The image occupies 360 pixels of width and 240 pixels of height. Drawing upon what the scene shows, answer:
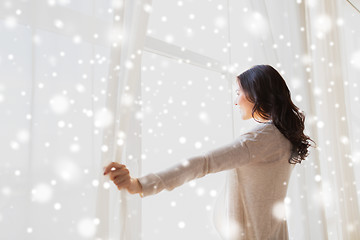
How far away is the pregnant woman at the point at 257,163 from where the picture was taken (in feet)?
2.75

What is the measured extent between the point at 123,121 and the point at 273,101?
1.56ft

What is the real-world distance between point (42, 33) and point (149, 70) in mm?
518

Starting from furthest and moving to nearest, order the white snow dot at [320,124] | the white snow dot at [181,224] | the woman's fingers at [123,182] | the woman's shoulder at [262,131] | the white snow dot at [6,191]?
the white snow dot at [320,124] → the white snow dot at [181,224] → the woman's shoulder at [262,131] → the woman's fingers at [123,182] → the white snow dot at [6,191]

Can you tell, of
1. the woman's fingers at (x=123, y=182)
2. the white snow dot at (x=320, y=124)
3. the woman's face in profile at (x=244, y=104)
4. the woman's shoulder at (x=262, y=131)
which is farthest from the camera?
the white snow dot at (x=320, y=124)

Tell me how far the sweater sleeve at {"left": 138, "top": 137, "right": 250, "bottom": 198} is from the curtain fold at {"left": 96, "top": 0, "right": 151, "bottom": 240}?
0.10m

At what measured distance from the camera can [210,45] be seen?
1420 mm

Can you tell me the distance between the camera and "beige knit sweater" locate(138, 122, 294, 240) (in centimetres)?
92

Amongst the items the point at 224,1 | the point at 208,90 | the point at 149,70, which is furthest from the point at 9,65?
the point at 224,1

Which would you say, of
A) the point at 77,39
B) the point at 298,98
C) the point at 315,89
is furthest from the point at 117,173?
the point at 315,89

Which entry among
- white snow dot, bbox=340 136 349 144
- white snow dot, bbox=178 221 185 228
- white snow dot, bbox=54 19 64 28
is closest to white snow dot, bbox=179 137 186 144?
white snow dot, bbox=178 221 185 228

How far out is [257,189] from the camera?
0.96 meters

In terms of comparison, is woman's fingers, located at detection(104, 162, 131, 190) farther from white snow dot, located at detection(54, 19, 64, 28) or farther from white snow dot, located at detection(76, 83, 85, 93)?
white snow dot, located at detection(54, 19, 64, 28)

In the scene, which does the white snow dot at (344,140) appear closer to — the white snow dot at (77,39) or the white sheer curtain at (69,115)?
the white sheer curtain at (69,115)

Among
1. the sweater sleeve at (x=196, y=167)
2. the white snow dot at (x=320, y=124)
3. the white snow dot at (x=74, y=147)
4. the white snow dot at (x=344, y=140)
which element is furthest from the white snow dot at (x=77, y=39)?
the white snow dot at (x=344, y=140)
